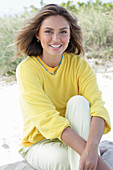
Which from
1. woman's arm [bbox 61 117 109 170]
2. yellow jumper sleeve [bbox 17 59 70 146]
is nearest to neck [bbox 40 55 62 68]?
yellow jumper sleeve [bbox 17 59 70 146]

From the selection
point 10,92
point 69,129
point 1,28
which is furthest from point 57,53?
point 1,28

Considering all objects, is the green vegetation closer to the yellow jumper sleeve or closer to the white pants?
the yellow jumper sleeve

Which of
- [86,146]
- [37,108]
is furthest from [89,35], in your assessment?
[86,146]

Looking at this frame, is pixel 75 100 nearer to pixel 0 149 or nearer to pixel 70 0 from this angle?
pixel 0 149

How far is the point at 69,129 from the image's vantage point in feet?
5.08

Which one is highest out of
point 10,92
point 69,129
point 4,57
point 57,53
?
point 57,53

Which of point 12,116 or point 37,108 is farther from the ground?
point 37,108

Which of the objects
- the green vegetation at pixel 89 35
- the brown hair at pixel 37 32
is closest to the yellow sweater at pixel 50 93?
the brown hair at pixel 37 32

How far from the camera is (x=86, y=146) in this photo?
1.50m

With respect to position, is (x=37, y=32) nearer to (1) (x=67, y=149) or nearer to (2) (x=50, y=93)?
(2) (x=50, y=93)

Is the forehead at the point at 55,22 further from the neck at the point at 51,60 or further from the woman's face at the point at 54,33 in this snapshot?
the neck at the point at 51,60

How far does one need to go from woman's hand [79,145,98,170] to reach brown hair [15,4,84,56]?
93 cm

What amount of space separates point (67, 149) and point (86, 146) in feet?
0.65

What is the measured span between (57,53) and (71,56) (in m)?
0.26
